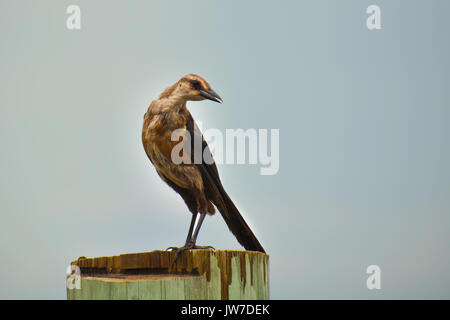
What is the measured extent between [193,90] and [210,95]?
0.62 feet

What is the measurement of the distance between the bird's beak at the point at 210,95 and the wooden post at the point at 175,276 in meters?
1.83

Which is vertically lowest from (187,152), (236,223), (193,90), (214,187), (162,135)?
(236,223)

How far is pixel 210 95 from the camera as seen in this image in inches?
207

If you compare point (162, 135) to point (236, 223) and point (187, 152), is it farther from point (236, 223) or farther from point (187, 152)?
point (236, 223)

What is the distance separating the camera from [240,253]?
372 centimetres

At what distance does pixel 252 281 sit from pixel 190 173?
1.96 m

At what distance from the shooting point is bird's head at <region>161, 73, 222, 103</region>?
5.27 metres

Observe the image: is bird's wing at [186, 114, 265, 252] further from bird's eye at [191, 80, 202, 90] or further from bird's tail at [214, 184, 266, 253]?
bird's eye at [191, 80, 202, 90]

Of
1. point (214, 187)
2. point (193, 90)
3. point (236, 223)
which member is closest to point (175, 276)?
point (236, 223)

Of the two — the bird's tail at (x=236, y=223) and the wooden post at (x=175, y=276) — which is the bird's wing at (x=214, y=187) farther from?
the wooden post at (x=175, y=276)

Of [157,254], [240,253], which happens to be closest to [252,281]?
[240,253]

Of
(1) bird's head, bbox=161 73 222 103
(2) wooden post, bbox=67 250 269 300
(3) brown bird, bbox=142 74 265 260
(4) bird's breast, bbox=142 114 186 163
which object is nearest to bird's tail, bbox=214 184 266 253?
(3) brown bird, bbox=142 74 265 260

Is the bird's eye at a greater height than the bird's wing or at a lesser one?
greater
